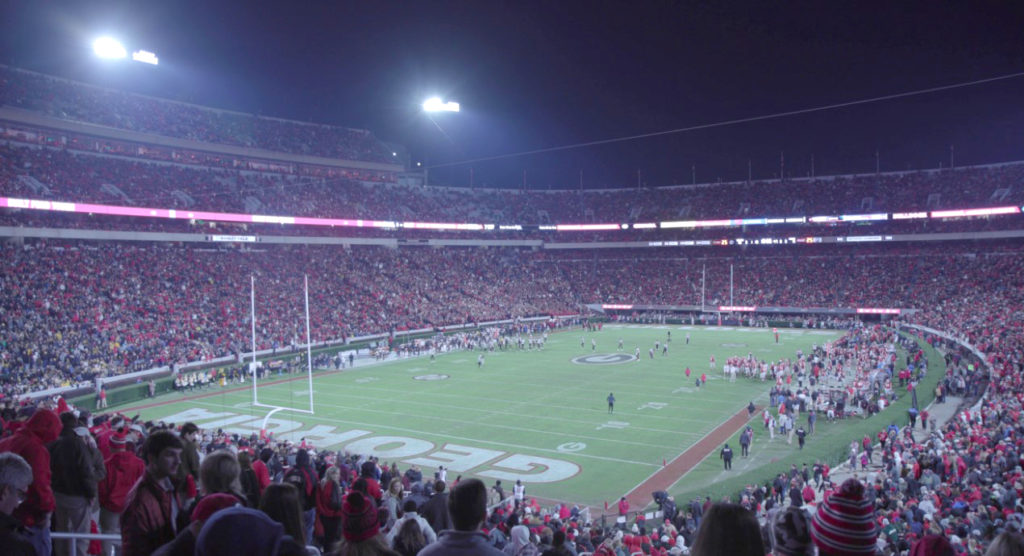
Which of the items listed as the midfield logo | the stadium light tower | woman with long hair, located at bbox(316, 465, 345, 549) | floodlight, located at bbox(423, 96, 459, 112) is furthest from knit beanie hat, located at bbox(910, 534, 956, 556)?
the stadium light tower

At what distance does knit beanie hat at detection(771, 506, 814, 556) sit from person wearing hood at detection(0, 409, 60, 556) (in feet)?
14.8

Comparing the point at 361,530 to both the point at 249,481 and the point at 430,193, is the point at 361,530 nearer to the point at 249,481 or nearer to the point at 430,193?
the point at 249,481

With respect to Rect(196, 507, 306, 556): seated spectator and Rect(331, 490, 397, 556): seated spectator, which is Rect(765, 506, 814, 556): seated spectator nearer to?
Rect(331, 490, 397, 556): seated spectator

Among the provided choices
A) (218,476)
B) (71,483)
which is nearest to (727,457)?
(71,483)

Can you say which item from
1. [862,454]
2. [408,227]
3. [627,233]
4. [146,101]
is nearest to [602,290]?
[627,233]

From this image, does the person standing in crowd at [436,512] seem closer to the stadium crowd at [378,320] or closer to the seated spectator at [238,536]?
the stadium crowd at [378,320]

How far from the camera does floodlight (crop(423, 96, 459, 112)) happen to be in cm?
4394

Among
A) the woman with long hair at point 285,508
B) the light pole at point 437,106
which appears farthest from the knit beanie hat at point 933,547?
the light pole at point 437,106

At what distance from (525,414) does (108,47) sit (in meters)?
34.2

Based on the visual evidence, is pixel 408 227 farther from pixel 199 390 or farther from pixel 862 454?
pixel 862 454

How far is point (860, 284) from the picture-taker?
196 feet

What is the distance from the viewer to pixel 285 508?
367 centimetres

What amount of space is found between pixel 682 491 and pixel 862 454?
5.67 meters

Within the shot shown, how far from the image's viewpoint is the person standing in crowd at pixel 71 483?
Result: 19.1 feet
